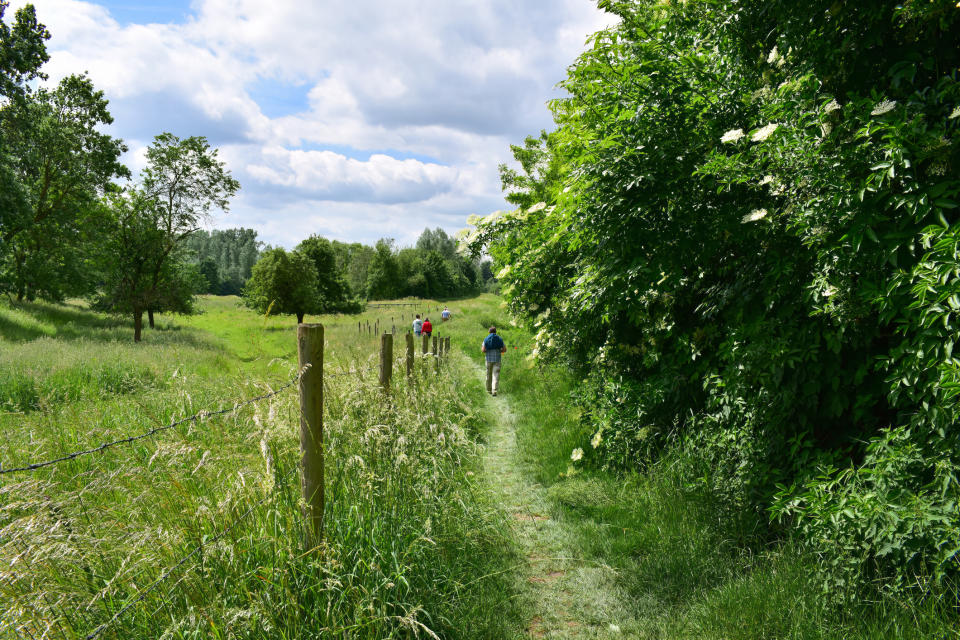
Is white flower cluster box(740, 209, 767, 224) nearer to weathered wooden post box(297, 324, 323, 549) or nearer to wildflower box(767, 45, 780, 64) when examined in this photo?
wildflower box(767, 45, 780, 64)

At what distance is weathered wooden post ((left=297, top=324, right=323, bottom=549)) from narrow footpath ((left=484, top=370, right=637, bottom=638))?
174 cm

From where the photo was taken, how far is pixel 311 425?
9.06 feet

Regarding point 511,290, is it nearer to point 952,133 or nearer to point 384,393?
point 384,393

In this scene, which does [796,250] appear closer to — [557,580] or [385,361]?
[557,580]

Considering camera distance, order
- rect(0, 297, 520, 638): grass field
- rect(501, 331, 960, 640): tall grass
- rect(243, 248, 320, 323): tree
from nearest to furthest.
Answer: rect(0, 297, 520, 638): grass field → rect(501, 331, 960, 640): tall grass → rect(243, 248, 320, 323): tree

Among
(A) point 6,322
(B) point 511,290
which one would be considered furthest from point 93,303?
(B) point 511,290

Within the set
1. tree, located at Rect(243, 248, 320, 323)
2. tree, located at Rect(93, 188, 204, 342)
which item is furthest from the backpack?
tree, located at Rect(243, 248, 320, 323)

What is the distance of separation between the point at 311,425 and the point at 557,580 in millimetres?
2460

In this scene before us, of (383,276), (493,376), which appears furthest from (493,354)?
(383,276)

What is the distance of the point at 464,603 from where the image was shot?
3.12 meters

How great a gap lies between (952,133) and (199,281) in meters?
31.4

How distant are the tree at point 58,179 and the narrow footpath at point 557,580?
23589 millimetres

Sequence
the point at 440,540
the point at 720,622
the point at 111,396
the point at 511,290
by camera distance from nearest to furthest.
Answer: the point at 720,622 → the point at 440,540 → the point at 111,396 → the point at 511,290

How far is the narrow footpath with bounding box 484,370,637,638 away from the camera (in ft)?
10.7
